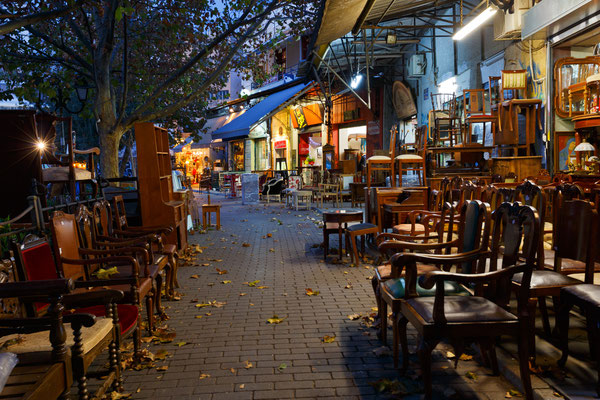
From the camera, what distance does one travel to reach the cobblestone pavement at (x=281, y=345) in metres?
3.32

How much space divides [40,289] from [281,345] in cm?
238

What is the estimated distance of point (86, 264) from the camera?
4172 mm

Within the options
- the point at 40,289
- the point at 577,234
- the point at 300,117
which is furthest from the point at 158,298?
the point at 300,117

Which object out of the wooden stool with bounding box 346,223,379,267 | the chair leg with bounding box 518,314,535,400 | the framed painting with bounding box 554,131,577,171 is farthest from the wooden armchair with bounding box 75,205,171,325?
the framed painting with bounding box 554,131,577,171

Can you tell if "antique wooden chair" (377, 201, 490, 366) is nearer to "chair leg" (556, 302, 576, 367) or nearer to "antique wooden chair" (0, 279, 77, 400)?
"chair leg" (556, 302, 576, 367)

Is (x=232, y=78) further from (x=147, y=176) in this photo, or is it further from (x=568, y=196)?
(x=568, y=196)

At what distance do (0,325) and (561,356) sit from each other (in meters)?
4.05

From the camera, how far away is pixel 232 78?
3609cm

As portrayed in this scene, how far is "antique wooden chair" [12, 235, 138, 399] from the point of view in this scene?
269 centimetres

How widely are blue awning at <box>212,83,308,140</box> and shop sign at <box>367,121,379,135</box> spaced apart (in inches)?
153

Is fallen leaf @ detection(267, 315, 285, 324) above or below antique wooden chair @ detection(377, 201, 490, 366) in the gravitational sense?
below

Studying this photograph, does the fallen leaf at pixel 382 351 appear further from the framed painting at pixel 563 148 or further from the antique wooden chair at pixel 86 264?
the framed painting at pixel 563 148

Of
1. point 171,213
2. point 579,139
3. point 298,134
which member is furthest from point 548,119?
point 298,134

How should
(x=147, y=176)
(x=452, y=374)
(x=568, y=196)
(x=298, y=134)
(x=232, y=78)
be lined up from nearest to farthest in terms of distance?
(x=452, y=374)
(x=568, y=196)
(x=147, y=176)
(x=298, y=134)
(x=232, y=78)
